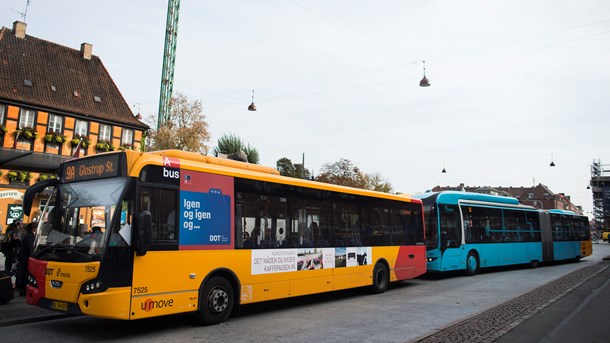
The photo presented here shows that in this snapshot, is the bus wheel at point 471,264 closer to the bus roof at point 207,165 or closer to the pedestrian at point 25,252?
the bus roof at point 207,165

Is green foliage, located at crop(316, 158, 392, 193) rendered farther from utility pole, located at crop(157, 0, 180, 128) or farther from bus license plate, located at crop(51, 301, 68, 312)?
bus license plate, located at crop(51, 301, 68, 312)

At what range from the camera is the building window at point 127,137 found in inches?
1453

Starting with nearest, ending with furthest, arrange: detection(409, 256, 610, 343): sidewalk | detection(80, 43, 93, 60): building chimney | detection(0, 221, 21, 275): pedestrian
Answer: detection(409, 256, 610, 343): sidewalk, detection(0, 221, 21, 275): pedestrian, detection(80, 43, 93, 60): building chimney

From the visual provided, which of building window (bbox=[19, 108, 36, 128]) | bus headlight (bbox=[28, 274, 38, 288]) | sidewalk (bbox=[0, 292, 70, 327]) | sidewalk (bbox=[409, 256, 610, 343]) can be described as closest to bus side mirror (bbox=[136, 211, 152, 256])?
bus headlight (bbox=[28, 274, 38, 288])

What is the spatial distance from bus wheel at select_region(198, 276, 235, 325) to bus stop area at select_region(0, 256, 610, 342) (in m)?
3.15

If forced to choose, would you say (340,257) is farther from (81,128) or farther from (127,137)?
(127,137)

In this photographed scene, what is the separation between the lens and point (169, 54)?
51.2m

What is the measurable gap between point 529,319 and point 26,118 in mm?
32978

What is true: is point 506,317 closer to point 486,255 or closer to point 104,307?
point 104,307

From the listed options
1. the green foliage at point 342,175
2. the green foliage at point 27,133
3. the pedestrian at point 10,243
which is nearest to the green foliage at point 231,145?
the green foliage at point 342,175

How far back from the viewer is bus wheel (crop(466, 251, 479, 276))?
59.4 ft

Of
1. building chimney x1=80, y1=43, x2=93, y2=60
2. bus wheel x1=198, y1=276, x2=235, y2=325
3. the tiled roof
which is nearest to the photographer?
bus wheel x1=198, y1=276, x2=235, y2=325

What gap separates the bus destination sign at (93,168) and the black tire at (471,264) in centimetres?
1458

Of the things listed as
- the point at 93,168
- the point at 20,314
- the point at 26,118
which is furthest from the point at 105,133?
the point at 93,168
